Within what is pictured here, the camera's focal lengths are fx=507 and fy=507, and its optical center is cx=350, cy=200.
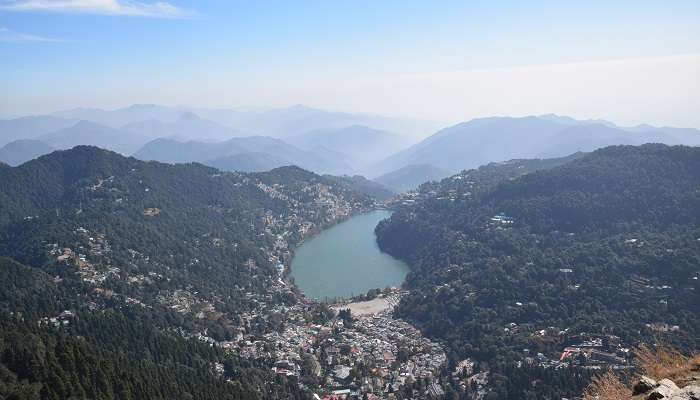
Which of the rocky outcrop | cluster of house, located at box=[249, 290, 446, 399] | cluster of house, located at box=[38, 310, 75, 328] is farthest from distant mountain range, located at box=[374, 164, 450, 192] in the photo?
the rocky outcrop

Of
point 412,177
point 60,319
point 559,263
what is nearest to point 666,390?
point 60,319

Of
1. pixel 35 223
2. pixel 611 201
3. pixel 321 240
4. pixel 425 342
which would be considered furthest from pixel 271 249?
pixel 611 201

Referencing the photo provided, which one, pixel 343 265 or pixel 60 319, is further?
pixel 343 265

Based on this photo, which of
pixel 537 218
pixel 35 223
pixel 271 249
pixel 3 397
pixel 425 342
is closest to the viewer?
pixel 3 397

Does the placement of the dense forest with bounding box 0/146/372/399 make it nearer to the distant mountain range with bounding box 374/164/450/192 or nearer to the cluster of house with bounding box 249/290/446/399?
the cluster of house with bounding box 249/290/446/399

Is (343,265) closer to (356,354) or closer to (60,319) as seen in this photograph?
(356,354)

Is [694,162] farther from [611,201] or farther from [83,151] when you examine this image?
[83,151]

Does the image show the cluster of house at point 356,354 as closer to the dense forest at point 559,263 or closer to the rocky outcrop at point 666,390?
the dense forest at point 559,263
